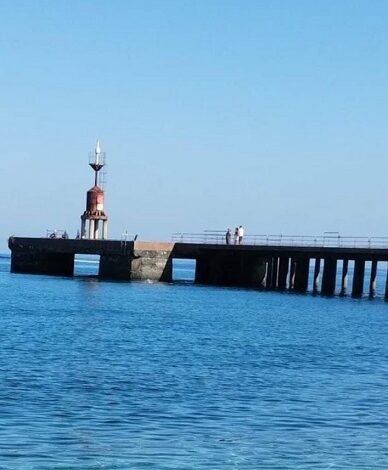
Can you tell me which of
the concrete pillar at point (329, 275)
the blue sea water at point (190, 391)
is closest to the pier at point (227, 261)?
the concrete pillar at point (329, 275)

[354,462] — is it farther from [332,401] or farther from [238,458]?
[332,401]

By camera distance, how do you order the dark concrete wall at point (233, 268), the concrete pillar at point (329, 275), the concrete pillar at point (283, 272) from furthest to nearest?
1. the dark concrete wall at point (233, 268)
2. the concrete pillar at point (283, 272)
3. the concrete pillar at point (329, 275)

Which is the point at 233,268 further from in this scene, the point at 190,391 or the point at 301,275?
the point at 190,391

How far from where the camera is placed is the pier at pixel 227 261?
8194 cm

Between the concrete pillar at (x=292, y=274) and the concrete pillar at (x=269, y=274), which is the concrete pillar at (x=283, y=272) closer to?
the concrete pillar at (x=292, y=274)

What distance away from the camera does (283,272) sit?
85.2m

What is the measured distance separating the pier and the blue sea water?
24.3 metres

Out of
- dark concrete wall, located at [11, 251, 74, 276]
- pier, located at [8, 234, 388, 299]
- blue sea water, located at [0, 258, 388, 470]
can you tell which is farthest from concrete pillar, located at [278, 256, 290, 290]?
blue sea water, located at [0, 258, 388, 470]

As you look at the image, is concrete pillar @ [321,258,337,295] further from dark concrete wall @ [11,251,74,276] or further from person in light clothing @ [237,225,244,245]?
dark concrete wall @ [11,251,74,276]

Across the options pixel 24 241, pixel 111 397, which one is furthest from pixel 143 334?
pixel 24 241

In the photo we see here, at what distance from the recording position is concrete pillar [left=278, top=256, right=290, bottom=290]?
84.6 m

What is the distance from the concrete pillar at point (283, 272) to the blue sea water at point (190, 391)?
87.7 ft

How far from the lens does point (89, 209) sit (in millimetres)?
98812

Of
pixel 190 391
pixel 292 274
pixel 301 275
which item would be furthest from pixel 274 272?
pixel 190 391
